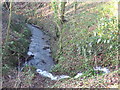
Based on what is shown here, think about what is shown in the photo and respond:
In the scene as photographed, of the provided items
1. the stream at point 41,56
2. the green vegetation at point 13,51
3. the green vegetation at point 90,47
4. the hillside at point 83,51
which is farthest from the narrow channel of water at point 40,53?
the green vegetation at point 90,47

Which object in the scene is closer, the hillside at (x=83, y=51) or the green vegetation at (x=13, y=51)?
the hillside at (x=83, y=51)

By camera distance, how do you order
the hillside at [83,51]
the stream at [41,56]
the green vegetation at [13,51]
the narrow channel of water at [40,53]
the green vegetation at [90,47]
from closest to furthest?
1. the hillside at [83,51]
2. the green vegetation at [90,47]
3. the stream at [41,56]
4. the green vegetation at [13,51]
5. the narrow channel of water at [40,53]

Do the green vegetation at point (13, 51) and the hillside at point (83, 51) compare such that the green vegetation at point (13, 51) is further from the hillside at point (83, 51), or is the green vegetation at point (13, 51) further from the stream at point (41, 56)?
the stream at point (41, 56)

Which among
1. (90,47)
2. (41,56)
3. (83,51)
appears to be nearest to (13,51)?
(41,56)

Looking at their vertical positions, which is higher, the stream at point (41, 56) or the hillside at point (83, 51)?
the hillside at point (83, 51)

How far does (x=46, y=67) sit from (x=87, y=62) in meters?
3.51

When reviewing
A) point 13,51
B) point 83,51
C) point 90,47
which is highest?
point 90,47

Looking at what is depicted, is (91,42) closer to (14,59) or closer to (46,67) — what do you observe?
(46,67)

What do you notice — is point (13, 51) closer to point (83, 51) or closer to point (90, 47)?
point (83, 51)

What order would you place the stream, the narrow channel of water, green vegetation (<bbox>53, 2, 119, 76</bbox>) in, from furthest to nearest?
the narrow channel of water → the stream → green vegetation (<bbox>53, 2, 119, 76</bbox>)

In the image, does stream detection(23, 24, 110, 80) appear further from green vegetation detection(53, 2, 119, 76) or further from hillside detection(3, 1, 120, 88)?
green vegetation detection(53, 2, 119, 76)

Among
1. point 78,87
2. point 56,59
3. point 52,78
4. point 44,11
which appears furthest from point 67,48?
point 44,11

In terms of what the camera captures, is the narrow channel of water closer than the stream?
No

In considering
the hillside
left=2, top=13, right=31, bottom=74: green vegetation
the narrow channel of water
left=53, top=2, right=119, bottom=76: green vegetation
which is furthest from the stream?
left=53, top=2, right=119, bottom=76: green vegetation
